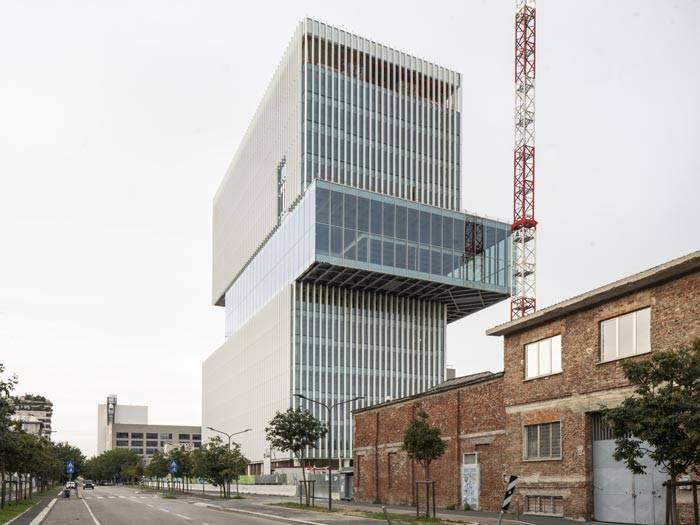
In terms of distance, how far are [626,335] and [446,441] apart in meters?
16.6

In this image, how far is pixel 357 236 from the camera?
105062 mm

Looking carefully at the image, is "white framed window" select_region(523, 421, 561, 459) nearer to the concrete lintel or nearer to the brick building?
the brick building

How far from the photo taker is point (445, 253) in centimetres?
11119

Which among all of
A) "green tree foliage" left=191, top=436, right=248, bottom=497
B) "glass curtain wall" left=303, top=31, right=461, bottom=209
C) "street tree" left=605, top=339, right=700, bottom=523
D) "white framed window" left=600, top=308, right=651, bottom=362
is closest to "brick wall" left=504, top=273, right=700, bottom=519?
"white framed window" left=600, top=308, right=651, bottom=362

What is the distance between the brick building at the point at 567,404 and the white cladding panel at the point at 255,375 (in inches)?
2647

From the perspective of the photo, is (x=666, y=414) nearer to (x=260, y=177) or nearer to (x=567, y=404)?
(x=567, y=404)

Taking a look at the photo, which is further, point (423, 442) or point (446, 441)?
point (446, 441)

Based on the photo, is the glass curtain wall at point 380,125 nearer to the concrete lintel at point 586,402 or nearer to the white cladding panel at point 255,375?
the white cladding panel at point 255,375

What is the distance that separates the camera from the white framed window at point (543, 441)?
34344 mm

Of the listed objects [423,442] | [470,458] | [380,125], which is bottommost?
[470,458]

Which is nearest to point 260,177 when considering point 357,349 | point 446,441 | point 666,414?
point 357,349

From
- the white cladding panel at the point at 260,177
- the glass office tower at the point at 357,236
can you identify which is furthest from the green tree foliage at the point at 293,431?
the white cladding panel at the point at 260,177

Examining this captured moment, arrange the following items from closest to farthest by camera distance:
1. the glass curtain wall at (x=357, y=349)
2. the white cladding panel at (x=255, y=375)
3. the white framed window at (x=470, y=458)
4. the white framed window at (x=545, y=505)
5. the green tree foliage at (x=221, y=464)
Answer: the white framed window at (x=545, y=505), the white framed window at (x=470, y=458), the green tree foliage at (x=221, y=464), the glass curtain wall at (x=357, y=349), the white cladding panel at (x=255, y=375)

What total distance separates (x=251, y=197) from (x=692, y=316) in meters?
114
